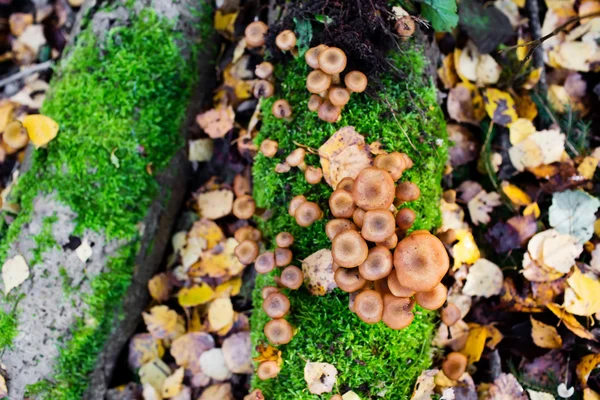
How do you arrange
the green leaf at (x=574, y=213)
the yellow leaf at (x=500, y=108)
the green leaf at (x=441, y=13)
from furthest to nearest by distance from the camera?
1. the yellow leaf at (x=500, y=108)
2. the green leaf at (x=574, y=213)
3. the green leaf at (x=441, y=13)

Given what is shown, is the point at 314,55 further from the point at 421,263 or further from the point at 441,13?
the point at 421,263

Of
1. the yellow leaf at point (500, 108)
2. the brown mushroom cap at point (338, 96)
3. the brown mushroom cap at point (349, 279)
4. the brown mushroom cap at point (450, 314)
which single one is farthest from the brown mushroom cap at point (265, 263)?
the yellow leaf at point (500, 108)

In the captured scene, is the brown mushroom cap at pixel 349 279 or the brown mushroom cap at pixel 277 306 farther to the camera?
the brown mushroom cap at pixel 277 306

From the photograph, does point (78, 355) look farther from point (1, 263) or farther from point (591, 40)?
point (591, 40)

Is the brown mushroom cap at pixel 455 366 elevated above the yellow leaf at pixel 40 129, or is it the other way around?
the yellow leaf at pixel 40 129

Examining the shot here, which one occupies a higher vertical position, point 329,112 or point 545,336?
point 329,112

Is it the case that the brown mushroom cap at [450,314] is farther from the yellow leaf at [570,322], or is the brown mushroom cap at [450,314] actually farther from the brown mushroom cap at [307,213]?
the brown mushroom cap at [307,213]

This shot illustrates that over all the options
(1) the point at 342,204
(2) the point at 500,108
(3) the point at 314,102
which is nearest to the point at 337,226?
(1) the point at 342,204
